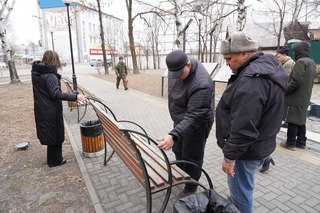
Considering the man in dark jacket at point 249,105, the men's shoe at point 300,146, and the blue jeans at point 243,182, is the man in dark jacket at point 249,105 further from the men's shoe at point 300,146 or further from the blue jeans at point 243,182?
the men's shoe at point 300,146

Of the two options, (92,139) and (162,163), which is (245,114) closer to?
(162,163)

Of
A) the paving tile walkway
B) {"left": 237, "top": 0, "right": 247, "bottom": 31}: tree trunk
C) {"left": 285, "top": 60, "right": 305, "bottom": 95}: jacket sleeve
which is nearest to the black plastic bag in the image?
the paving tile walkway

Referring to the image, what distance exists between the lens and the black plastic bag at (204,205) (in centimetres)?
186

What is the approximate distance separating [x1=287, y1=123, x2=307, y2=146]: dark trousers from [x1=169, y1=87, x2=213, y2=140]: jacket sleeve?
8.56 ft

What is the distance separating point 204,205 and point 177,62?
1288 mm

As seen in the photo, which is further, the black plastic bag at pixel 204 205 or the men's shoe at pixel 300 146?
the men's shoe at pixel 300 146

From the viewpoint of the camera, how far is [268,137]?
1.91 m

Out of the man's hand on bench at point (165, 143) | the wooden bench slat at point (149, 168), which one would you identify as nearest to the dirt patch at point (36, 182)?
the wooden bench slat at point (149, 168)

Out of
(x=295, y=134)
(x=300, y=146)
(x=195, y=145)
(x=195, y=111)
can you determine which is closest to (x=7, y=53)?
(x=195, y=145)

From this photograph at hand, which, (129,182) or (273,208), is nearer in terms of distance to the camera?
(273,208)

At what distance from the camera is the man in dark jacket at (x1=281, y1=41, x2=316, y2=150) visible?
150 inches

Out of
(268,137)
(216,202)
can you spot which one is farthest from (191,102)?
(216,202)

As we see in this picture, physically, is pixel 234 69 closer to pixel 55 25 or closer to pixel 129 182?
pixel 129 182

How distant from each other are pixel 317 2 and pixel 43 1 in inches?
847
